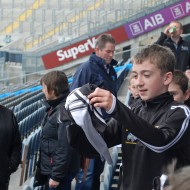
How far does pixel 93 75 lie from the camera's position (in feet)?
14.0

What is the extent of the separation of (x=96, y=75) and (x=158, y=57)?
2.19 m

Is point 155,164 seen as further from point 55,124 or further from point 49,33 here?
point 49,33

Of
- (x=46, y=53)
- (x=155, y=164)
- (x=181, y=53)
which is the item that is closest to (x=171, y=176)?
(x=155, y=164)

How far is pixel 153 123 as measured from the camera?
7.02 ft

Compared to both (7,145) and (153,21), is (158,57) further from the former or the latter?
(153,21)

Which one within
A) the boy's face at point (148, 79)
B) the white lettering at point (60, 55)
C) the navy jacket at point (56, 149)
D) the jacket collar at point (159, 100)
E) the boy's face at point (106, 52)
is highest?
the boy's face at point (106, 52)

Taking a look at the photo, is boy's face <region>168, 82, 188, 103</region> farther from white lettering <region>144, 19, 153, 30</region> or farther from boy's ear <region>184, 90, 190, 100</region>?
white lettering <region>144, 19, 153, 30</region>

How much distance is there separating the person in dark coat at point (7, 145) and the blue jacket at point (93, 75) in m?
0.89

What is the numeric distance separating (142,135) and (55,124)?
5.66 feet

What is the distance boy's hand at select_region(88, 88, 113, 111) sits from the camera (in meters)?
1.89

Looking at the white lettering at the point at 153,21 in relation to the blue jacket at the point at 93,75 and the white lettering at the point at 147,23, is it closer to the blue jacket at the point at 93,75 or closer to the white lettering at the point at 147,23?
the white lettering at the point at 147,23

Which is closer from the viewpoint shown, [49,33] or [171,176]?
[171,176]

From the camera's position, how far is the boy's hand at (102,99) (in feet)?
6.20

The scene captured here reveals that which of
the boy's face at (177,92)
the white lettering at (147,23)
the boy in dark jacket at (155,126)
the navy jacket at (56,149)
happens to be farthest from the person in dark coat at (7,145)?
the white lettering at (147,23)
